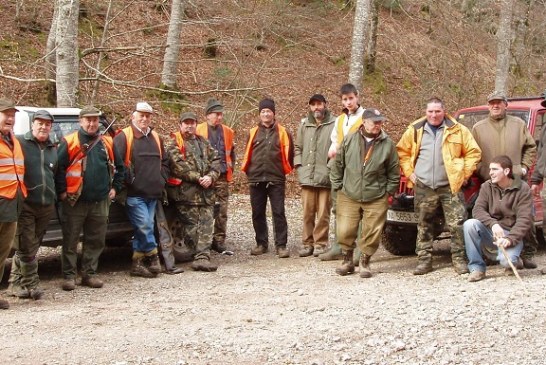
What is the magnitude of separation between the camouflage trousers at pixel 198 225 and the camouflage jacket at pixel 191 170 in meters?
0.09

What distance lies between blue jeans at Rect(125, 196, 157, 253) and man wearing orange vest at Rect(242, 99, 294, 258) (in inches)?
68.5

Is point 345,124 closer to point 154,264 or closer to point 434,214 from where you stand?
point 434,214

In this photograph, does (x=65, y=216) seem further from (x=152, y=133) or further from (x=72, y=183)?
(x=152, y=133)

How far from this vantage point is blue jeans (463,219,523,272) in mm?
7547

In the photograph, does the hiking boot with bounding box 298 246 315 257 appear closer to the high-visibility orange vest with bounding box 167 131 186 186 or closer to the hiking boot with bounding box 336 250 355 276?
the hiking boot with bounding box 336 250 355 276

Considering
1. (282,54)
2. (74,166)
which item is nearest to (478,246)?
(74,166)

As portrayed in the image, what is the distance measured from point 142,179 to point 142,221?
0.48m

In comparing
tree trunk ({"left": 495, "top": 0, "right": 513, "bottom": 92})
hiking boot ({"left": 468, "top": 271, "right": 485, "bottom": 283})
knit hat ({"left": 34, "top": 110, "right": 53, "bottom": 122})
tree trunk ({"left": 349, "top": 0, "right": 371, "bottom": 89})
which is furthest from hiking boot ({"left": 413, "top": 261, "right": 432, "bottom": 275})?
tree trunk ({"left": 495, "top": 0, "right": 513, "bottom": 92})

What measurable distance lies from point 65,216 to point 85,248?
46 cm

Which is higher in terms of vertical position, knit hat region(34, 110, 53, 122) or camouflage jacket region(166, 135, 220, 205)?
knit hat region(34, 110, 53, 122)

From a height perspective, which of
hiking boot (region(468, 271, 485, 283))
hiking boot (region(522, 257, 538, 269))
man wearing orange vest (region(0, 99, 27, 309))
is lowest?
hiking boot (region(468, 271, 485, 283))

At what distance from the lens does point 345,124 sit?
880 cm

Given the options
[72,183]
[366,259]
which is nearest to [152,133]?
[72,183]

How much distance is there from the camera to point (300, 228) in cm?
1183
